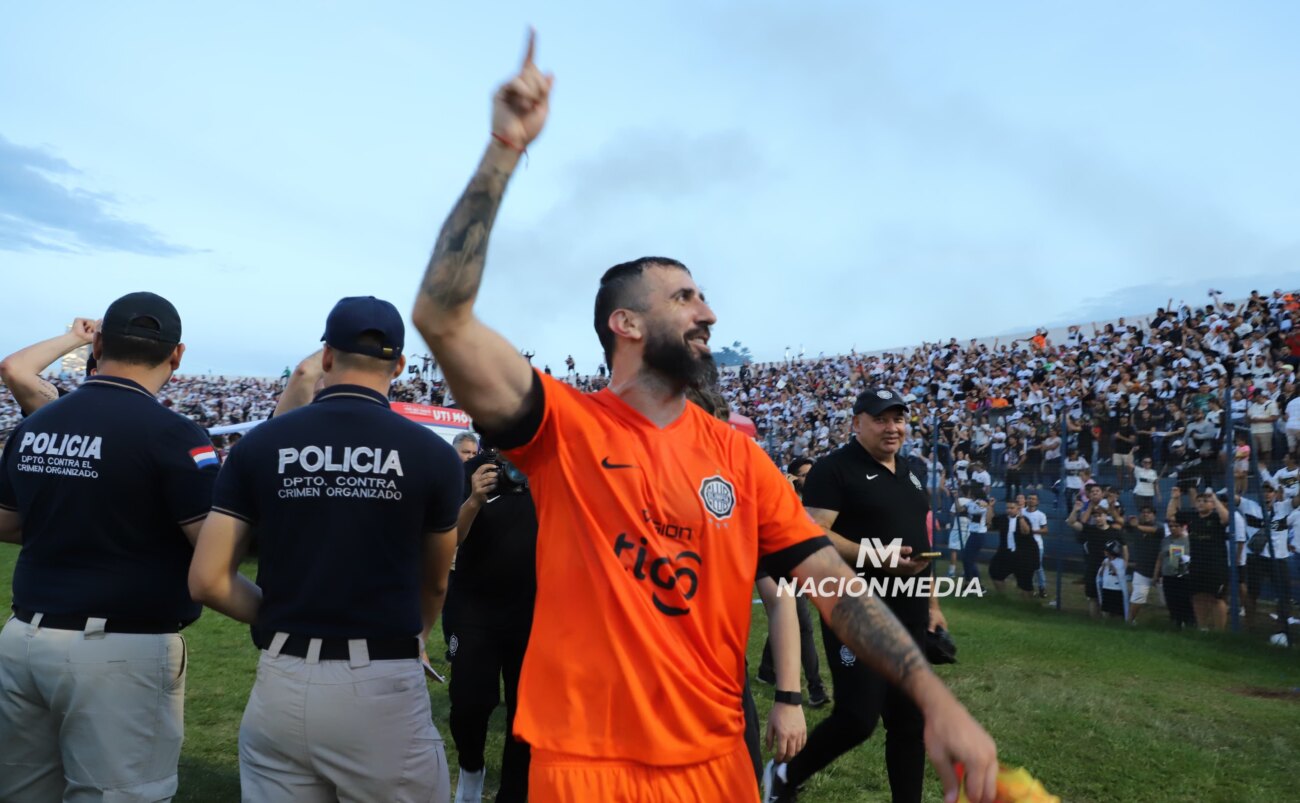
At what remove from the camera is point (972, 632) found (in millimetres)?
11219

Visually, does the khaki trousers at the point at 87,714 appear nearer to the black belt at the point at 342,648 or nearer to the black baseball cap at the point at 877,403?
the black belt at the point at 342,648

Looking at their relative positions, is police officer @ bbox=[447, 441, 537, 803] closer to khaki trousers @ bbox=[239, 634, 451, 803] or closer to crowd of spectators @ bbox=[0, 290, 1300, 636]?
khaki trousers @ bbox=[239, 634, 451, 803]

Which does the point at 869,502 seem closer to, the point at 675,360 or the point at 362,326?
the point at 675,360

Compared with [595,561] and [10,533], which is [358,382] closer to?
[595,561]

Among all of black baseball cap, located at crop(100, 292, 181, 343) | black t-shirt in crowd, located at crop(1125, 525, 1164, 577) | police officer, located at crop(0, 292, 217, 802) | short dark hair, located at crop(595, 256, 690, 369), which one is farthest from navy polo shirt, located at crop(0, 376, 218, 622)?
black t-shirt in crowd, located at crop(1125, 525, 1164, 577)

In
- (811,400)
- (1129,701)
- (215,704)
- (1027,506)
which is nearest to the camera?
(215,704)

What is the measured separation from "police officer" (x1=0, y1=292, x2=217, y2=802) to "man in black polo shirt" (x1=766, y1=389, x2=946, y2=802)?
2983mm

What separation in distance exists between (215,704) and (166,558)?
4644mm

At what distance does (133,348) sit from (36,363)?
1.20 meters

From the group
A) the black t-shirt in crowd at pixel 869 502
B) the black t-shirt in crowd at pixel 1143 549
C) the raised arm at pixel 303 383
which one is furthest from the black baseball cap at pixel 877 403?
the black t-shirt in crowd at pixel 1143 549

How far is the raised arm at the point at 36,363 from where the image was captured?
13.1ft

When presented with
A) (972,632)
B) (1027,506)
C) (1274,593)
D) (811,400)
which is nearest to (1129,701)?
(972,632)

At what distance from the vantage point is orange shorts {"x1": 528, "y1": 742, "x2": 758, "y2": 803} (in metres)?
2.18

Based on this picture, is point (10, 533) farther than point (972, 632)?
No
